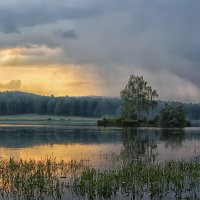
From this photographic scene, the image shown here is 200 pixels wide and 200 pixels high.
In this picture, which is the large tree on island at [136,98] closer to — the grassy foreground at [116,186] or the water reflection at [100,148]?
the water reflection at [100,148]

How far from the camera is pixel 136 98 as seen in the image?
7180 inches

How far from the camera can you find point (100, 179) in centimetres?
2838

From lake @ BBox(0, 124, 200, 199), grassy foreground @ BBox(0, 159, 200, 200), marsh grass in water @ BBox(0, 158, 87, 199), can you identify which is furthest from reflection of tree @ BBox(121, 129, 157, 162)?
grassy foreground @ BBox(0, 159, 200, 200)

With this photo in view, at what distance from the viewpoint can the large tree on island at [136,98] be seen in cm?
17662

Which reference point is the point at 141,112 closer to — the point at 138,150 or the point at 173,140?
the point at 173,140

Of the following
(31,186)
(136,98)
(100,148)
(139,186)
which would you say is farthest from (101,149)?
(136,98)

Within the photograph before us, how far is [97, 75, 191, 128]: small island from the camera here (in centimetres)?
17088

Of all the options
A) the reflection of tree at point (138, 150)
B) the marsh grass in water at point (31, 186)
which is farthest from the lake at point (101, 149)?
the marsh grass in water at point (31, 186)

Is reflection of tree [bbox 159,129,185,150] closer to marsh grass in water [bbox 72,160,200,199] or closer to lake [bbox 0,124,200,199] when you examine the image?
lake [bbox 0,124,200,199]

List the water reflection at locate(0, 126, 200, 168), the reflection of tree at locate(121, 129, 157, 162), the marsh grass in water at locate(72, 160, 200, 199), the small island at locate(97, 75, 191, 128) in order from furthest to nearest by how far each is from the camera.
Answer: the small island at locate(97, 75, 191, 128) < the water reflection at locate(0, 126, 200, 168) < the reflection of tree at locate(121, 129, 157, 162) < the marsh grass in water at locate(72, 160, 200, 199)

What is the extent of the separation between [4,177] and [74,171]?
695cm

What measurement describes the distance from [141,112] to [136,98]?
6717 mm

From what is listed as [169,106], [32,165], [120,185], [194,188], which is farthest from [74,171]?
[169,106]

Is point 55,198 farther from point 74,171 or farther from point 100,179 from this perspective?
point 74,171
